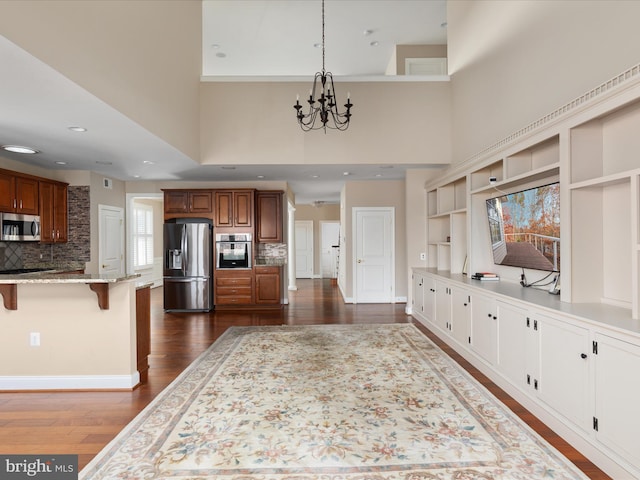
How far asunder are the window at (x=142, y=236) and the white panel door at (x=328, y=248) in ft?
17.4

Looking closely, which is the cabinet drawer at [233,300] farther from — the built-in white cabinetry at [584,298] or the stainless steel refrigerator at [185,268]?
the built-in white cabinetry at [584,298]

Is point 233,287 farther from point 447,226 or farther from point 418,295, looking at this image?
point 447,226

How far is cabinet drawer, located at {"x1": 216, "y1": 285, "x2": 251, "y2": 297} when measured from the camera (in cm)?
685

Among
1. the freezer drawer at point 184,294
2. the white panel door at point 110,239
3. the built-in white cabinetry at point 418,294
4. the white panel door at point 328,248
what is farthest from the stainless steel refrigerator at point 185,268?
the white panel door at point 328,248

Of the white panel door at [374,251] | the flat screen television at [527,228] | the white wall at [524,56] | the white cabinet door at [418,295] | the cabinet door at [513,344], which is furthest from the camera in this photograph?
the white panel door at [374,251]

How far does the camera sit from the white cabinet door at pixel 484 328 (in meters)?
3.30

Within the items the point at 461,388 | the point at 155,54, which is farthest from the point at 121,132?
the point at 461,388

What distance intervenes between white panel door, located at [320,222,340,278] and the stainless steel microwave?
821cm

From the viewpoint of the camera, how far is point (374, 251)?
24.9 feet

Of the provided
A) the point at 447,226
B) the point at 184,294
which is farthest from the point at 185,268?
the point at 447,226

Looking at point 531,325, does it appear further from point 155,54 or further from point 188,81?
point 188,81

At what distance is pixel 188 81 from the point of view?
5.13 metres

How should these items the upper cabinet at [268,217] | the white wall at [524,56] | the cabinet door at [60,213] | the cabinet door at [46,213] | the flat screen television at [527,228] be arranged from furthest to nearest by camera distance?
the upper cabinet at [268,217]
the cabinet door at [60,213]
the cabinet door at [46,213]
the flat screen television at [527,228]
the white wall at [524,56]

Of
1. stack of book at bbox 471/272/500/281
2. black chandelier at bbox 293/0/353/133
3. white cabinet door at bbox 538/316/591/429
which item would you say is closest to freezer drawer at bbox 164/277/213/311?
black chandelier at bbox 293/0/353/133
